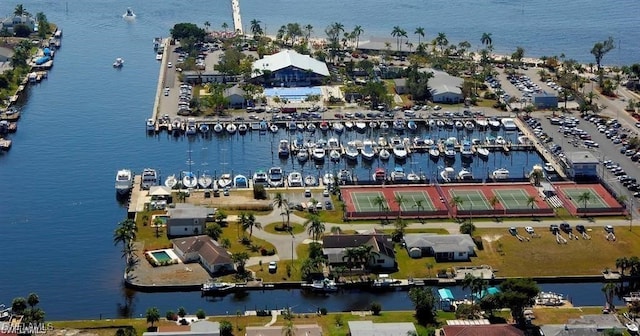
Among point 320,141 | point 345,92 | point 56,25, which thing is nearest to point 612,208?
point 320,141

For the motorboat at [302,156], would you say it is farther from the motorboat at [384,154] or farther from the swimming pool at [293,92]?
the swimming pool at [293,92]

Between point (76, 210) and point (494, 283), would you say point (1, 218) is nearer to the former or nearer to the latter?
point (76, 210)

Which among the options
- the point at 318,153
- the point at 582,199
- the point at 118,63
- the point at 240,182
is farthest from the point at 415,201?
the point at 118,63

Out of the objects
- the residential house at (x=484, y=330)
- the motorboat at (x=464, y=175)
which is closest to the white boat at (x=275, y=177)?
the motorboat at (x=464, y=175)

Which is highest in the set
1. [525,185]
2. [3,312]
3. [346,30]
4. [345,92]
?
[346,30]

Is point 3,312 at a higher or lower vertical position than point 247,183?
lower

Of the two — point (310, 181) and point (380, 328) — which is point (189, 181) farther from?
point (380, 328)

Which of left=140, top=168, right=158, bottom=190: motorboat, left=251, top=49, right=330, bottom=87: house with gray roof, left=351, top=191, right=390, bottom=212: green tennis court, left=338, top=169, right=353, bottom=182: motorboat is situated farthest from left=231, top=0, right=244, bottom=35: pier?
left=351, top=191, right=390, bottom=212: green tennis court
